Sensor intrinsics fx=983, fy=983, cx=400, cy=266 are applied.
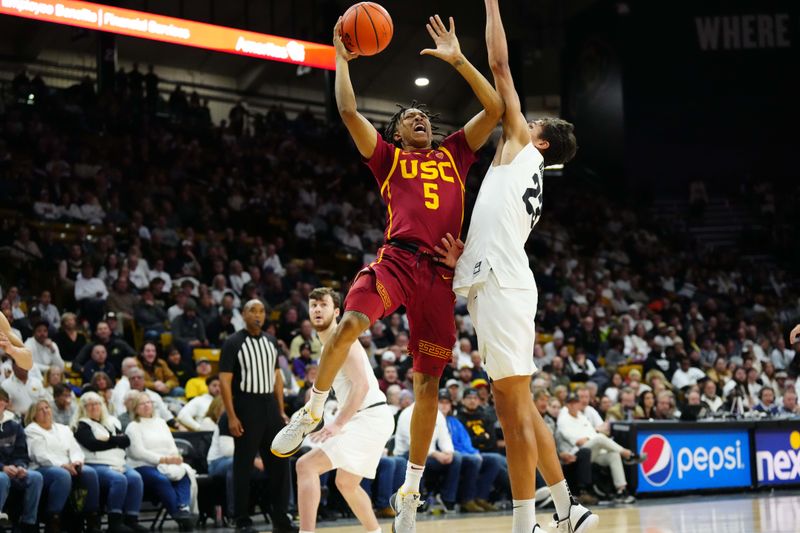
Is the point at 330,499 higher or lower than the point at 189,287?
lower

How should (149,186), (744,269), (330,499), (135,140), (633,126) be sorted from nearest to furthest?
(330,499) → (149,186) → (135,140) → (744,269) → (633,126)

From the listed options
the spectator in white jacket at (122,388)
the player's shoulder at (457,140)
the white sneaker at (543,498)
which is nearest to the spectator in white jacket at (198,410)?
the spectator in white jacket at (122,388)

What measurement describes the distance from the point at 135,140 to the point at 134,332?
19.0 feet

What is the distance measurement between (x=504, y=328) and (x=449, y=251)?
0.56m

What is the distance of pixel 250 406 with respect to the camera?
895cm

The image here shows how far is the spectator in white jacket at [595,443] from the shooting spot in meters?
12.2

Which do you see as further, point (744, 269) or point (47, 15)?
point (744, 269)

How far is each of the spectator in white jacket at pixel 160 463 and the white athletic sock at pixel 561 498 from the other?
546 cm

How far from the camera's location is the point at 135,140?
17938 millimetres

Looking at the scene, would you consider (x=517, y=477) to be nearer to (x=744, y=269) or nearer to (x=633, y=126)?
(x=744, y=269)

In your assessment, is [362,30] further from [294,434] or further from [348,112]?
[294,434]

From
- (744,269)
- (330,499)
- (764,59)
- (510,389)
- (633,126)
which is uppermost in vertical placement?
(764,59)

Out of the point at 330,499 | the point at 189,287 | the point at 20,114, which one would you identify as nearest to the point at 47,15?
the point at 189,287

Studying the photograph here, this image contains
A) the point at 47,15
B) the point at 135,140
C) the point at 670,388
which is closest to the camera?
the point at 47,15
